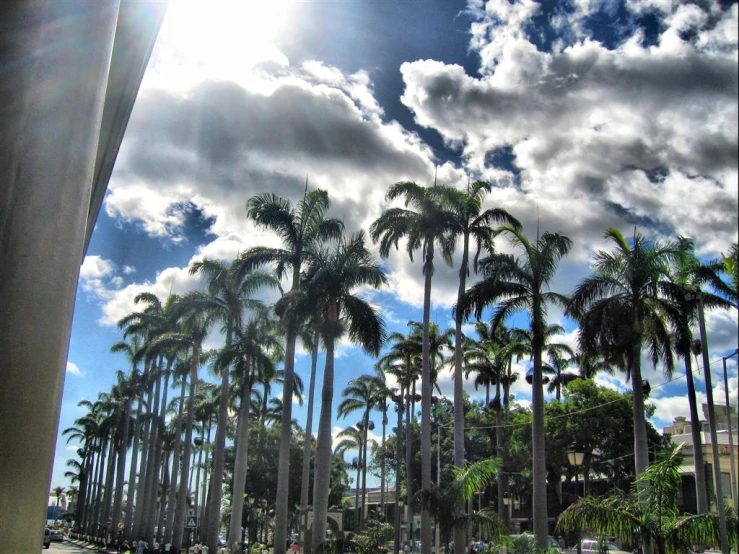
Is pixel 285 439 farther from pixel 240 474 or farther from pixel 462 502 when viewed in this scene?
pixel 462 502

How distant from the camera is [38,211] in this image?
11.3 feet

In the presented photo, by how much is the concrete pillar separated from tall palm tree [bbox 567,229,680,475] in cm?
2187

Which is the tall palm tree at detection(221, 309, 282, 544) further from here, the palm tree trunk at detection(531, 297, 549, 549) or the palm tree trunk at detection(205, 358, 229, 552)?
the palm tree trunk at detection(531, 297, 549, 549)

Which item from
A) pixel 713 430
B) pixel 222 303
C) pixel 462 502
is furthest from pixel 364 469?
pixel 713 430

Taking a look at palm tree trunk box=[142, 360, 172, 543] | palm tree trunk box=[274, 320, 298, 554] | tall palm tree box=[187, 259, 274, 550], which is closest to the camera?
palm tree trunk box=[274, 320, 298, 554]

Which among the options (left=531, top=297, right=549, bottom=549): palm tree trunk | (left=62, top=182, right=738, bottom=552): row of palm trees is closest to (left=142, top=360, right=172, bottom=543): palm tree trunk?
(left=62, top=182, right=738, bottom=552): row of palm trees

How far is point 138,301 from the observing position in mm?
46938

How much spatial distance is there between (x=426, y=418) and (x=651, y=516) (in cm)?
1072

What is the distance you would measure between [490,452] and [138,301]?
2946 cm

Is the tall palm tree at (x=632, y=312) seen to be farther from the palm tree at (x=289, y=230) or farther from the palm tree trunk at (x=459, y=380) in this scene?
the palm tree at (x=289, y=230)

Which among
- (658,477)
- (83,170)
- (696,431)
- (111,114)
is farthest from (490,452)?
(83,170)

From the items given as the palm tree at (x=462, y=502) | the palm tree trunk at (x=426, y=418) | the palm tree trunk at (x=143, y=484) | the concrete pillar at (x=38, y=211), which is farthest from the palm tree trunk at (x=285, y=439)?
the palm tree trunk at (x=143, y=484)

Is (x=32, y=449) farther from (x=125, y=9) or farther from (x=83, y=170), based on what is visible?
(x=125, y=9)

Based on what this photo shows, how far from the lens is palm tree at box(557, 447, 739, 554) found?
16.8m
